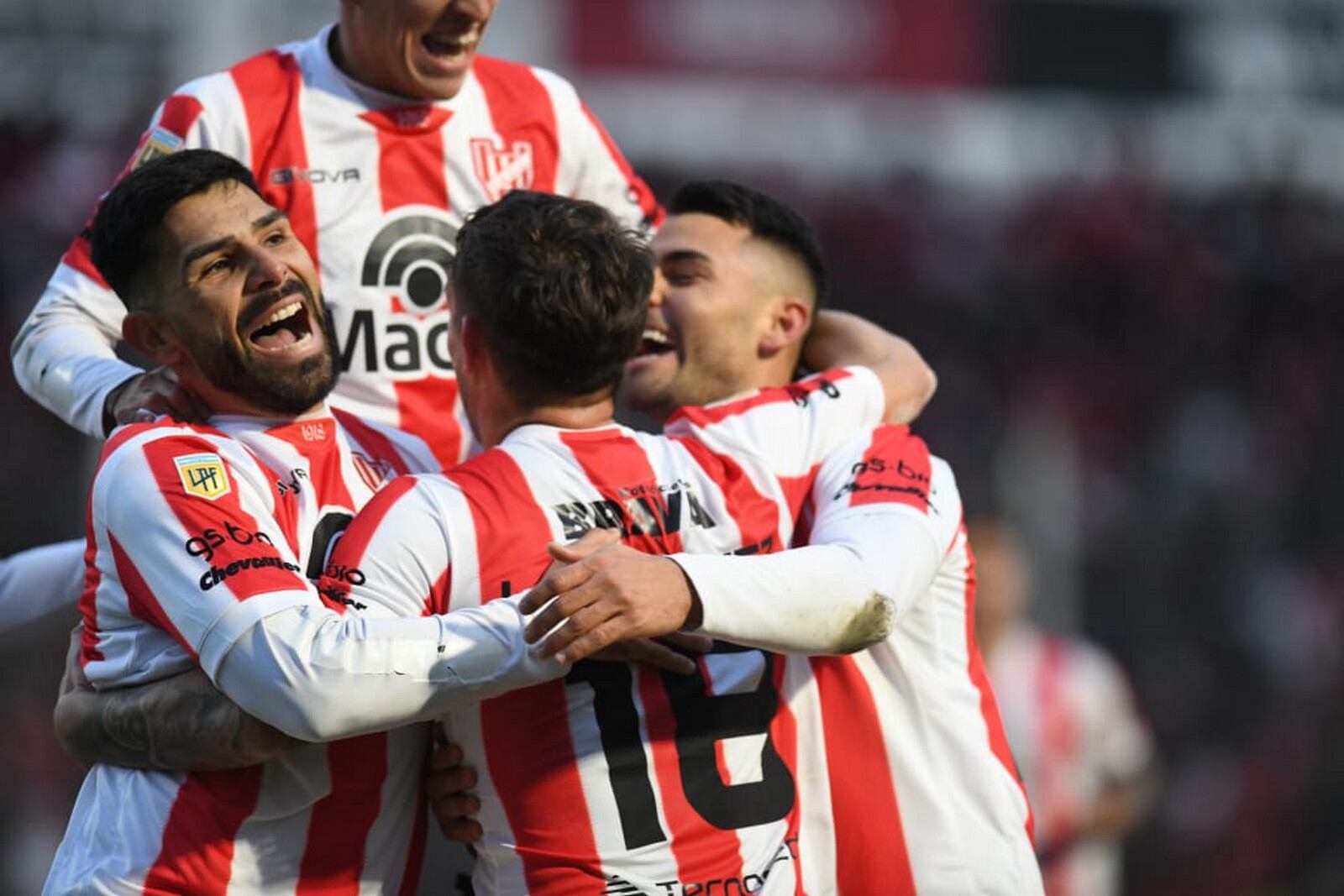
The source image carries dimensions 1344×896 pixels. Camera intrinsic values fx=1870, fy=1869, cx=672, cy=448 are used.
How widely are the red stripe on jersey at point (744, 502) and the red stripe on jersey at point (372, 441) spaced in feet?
2.10

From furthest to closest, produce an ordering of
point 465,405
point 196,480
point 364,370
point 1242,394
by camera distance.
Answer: point 1242,394, point 364,370, point 465,405, point 196,480

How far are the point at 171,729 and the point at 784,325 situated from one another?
63.9 inches

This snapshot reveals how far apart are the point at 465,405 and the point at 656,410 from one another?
2.40 ft

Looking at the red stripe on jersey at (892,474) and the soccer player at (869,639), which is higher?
the red stripe on jersey at (892,474)

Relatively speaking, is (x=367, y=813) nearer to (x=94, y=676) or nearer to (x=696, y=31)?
(x=94, y=676)

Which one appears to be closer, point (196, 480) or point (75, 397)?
point (196, 480)

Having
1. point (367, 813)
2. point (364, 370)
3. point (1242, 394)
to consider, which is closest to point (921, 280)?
point (1242, 394)

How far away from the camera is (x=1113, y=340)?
1341cm

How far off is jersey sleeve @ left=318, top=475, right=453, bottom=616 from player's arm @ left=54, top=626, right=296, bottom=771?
25cm

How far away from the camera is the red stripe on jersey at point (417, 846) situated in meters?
3.39

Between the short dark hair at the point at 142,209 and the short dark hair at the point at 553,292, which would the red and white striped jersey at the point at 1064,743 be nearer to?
the short dark hair at the point at 553,292

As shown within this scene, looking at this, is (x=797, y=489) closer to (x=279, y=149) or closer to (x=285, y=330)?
(x=285, y=330)

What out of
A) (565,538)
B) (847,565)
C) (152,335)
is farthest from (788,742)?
(152,335)

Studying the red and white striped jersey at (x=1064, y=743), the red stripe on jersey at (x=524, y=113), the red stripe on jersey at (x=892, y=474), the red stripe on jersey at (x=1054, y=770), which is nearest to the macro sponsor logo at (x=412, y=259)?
the red stripe on jersey at (x=524, y=113)
